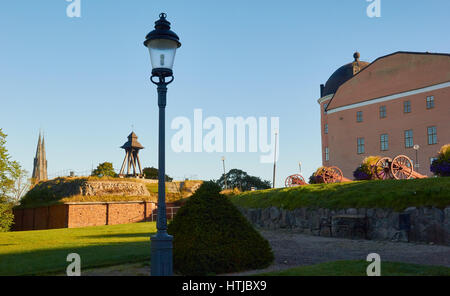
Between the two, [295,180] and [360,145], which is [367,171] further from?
[360,145]

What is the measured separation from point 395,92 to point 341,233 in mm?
24275

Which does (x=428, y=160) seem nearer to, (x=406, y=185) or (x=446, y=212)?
(x=406, y=185)

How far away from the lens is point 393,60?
36031 millimetres

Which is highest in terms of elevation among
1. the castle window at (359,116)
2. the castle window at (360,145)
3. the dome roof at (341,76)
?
the dome roof at (341,76)

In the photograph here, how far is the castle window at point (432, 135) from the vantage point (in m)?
32.5

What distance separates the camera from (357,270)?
23.8 ft

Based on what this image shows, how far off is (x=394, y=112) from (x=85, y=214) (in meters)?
31.8

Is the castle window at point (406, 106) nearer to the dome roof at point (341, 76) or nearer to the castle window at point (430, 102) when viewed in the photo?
the castle window at point (430, 102)

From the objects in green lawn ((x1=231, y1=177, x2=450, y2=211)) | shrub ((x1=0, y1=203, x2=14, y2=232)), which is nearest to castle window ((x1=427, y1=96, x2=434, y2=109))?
green lawn ((x1=231, y1=177, x2=450, y2=211))

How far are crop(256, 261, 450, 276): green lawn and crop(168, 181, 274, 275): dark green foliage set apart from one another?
109 cm

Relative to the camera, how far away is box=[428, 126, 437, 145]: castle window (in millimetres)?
32500

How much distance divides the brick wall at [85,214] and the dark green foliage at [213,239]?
107 ft

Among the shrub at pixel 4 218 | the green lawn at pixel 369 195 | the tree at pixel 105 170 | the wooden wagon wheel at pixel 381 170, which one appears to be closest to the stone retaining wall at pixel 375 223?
the green lawn at pixel 369 195
